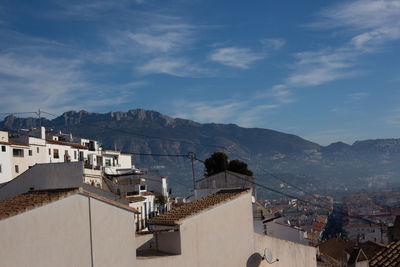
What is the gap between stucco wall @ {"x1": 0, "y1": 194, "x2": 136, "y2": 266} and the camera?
40.1 feet

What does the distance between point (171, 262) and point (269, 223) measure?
22550 millimetres

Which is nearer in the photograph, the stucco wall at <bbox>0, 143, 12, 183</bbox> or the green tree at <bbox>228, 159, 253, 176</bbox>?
the stucco wall at <bbox>0, 143, 12, 183</bbox>

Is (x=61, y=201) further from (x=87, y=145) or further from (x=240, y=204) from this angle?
(x=87, y=145)

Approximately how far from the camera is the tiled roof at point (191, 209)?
53.2ft

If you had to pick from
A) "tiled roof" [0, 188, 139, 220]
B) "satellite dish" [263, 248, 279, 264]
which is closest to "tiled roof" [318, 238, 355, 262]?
"satellite dish" [263, 248, 279, 264]

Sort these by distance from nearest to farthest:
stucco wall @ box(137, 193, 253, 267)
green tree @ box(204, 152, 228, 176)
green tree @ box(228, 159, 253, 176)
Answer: stucco wall @ box(137, 193, 253, 267), green tree @ box(228, 159, 253, 176), green tree @ box(204, 152, 228, 176)

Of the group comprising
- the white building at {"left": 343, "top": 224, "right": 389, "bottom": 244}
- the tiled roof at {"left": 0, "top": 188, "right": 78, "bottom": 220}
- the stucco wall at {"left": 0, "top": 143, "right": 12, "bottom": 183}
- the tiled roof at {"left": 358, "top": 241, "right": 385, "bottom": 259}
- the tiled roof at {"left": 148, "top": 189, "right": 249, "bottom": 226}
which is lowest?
the white building at {"left": 343, "top": 224, "right": 389, "bottom": 244}

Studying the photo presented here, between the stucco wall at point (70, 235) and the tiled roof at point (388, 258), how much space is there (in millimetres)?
9095

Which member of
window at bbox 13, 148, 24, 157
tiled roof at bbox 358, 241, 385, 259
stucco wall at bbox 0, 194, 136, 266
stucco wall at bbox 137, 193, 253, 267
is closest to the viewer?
stucco wall at bbox 0, 194, 136, 266

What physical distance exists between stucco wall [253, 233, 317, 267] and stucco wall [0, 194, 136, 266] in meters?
5.60

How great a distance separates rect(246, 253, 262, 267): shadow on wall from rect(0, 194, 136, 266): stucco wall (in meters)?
4.95

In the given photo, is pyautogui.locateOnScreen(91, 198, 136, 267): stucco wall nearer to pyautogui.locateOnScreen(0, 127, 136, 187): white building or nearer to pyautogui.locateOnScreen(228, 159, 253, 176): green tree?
pyautogui.locateOnScreen(0, 127, 136, 187): white building

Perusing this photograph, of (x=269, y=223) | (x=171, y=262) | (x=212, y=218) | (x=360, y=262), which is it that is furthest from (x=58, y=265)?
(x=269, y=223)

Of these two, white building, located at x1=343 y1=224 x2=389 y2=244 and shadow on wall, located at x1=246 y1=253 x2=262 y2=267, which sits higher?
shadow on wall, located at x1=246 y1=253 x2=262 y2=267
